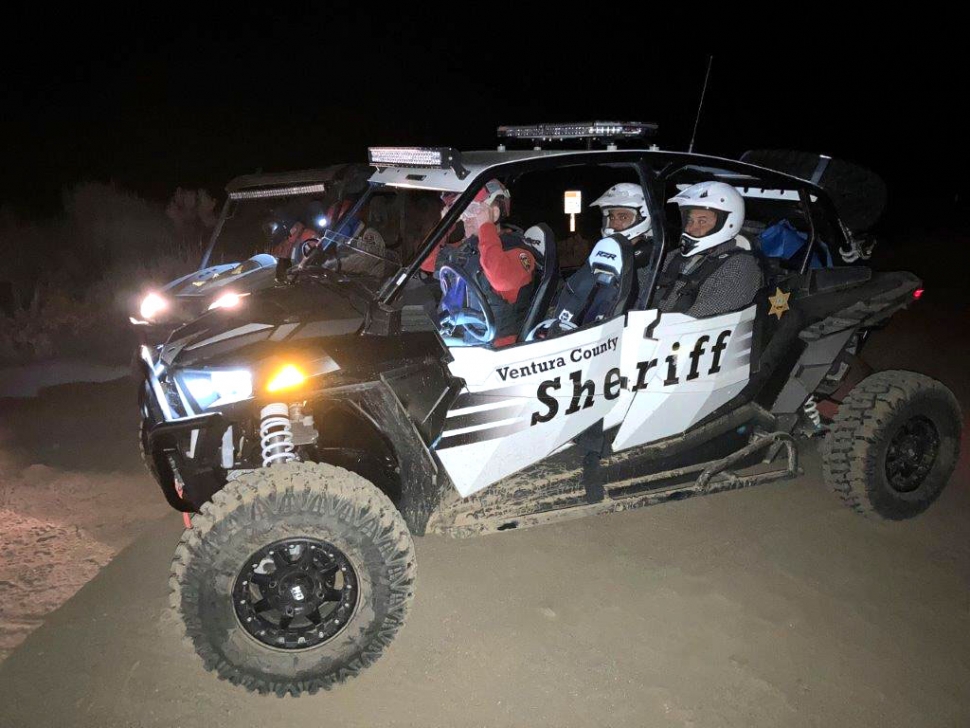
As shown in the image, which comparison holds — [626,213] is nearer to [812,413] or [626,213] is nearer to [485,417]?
[812,413]

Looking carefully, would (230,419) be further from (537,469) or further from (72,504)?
(72,504)

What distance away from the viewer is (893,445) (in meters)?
4.31

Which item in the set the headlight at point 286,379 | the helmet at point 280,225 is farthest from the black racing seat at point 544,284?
the helmet at point 280,225

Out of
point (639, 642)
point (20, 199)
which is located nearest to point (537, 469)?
point (639, 642)

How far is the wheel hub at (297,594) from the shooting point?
2928 millimetres

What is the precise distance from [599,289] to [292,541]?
2.12 meters

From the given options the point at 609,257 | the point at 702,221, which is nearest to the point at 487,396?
the point at 609,257

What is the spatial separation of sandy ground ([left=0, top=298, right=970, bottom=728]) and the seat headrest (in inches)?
64.5

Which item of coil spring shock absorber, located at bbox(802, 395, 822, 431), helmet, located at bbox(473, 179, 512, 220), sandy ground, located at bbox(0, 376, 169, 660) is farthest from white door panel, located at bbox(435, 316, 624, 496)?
sandy ground, located at bbox(0, 376, 169, 660)

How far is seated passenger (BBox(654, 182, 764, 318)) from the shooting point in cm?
381

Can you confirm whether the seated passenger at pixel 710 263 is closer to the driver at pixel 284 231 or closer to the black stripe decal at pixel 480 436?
the black stripe decal at pixel 480 436

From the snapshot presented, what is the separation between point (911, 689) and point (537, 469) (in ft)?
6.21

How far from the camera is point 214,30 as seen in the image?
1602 inches

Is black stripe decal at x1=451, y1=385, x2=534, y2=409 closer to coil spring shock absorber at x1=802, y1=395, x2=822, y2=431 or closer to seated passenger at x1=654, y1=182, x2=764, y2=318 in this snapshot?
seated passenger at x1=654, y1=182, x2=764, y2=318
